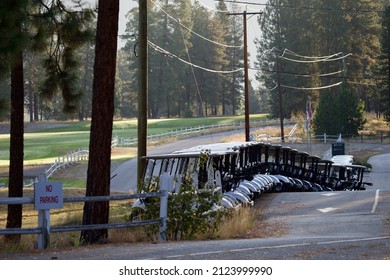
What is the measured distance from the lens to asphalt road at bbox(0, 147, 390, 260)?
14.5 m

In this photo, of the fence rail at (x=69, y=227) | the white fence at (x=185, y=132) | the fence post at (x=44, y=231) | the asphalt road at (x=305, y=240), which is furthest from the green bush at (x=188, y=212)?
the white fence at (x=185, y=132)

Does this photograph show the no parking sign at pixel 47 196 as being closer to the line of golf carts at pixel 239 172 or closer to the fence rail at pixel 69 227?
the fence rail at pixel 69 227

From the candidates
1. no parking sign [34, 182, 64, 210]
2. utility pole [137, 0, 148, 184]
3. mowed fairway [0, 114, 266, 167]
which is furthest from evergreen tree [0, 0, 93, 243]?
mowed fairway [0, 114, 266, 167]

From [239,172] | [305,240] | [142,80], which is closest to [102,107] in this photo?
[305,240]

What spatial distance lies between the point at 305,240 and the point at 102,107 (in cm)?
624

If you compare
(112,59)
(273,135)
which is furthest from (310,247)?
(273,135)

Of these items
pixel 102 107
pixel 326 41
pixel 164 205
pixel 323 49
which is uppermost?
pixel 326 41

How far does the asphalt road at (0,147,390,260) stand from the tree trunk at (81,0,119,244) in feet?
11.5

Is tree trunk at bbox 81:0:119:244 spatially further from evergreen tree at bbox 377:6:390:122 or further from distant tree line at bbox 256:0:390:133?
distant tree line at bbox 256:0:390:133

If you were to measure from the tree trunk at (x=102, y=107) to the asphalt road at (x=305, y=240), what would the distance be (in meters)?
3.49

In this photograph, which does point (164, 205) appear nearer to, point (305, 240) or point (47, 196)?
point (47, 196)

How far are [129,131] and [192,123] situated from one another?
13326 mm

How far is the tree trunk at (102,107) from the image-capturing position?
21.5m

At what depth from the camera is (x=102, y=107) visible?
21.5 meters
